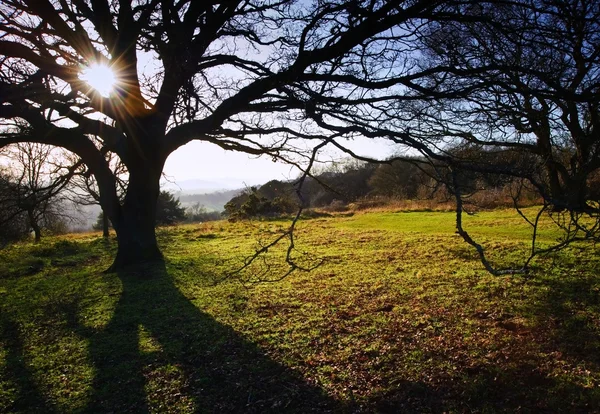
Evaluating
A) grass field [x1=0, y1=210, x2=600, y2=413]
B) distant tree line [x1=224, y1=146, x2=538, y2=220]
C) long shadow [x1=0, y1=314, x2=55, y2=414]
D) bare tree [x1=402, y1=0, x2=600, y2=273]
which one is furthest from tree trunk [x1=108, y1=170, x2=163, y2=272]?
bare tree [x1=402, y1=0, x2=600, y2=273]

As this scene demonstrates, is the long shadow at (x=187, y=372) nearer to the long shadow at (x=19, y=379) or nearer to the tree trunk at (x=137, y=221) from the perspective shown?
the long shadow at (x=19, y=379)

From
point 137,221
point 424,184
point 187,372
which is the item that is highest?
point 424,184

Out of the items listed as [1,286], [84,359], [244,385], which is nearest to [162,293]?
[84,359]

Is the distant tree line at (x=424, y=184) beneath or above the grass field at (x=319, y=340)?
above

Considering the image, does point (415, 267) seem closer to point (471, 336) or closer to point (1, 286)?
point (471, 336)

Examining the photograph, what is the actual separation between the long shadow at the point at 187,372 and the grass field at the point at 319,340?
0.02 m

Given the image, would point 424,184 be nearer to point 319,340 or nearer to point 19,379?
point 319,340

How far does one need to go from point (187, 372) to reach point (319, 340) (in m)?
1.32

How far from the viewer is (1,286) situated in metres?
7.50

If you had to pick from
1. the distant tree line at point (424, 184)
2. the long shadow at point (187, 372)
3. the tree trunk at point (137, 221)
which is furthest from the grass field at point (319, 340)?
the distant tree line at point (424, 184)

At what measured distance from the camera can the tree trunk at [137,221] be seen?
25.8 ft

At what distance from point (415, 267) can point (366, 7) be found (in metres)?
4.25

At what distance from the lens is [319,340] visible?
3.97 meters

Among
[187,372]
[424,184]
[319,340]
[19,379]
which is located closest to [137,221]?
[19,379]
